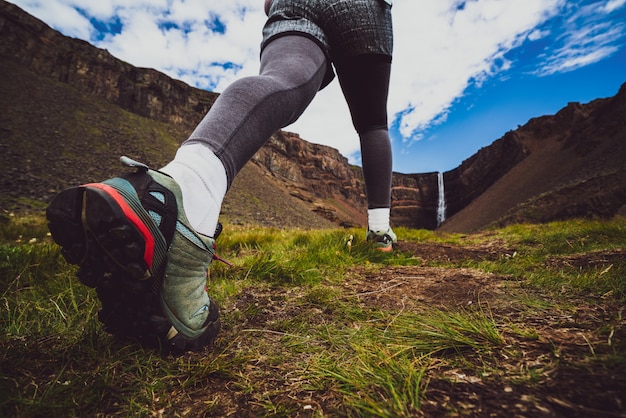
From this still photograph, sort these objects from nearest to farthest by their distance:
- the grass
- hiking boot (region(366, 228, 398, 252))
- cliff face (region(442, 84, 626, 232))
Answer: the grass, hiking boot (region(366, 228, 398, 252)), cliff face (region(442, 84, 626, 232))

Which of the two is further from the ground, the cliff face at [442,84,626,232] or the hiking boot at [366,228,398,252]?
the cliff face at [442,84,626,232]

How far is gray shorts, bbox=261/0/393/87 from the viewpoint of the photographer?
3.94 feet

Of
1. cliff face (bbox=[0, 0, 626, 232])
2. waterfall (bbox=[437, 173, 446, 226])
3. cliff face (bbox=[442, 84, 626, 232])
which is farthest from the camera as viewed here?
waterfall (bbox=[437, 173, 446, 226])

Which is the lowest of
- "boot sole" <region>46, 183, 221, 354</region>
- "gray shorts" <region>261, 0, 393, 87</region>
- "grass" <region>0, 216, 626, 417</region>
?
"grass" <region>0, 216, 626, 417</region>

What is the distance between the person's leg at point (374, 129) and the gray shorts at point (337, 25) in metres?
0.16

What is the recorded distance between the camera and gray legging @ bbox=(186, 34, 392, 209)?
2.82 ft

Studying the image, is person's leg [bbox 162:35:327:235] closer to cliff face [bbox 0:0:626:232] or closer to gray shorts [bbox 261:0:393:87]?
gray shorts [bbox 261:0:393:87]

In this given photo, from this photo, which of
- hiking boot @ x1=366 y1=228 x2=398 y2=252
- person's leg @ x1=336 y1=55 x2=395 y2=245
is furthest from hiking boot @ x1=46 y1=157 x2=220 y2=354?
hiking boot @ x1=366 y1=228 x2=398 y2=252

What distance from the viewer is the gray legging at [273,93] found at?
33.9 inches

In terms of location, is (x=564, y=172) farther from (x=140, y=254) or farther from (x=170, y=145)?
(x=170, y=145)

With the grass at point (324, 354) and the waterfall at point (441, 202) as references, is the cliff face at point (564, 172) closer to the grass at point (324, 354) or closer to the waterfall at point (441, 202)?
the grass at point (324, 354)

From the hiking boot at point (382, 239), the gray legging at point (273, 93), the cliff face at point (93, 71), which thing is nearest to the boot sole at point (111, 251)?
the gray legging at point (273, 93)

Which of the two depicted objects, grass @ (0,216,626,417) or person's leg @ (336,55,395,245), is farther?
person's leg @ (336,55,395,245)

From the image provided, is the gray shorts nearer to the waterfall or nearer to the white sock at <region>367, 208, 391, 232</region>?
the white sock at <region>367, 208, 391, 232</region>
